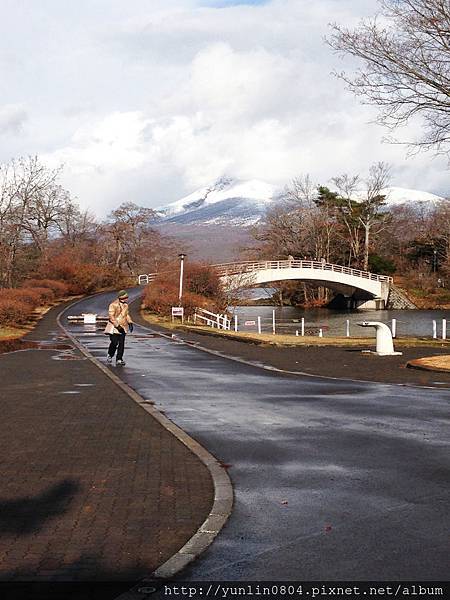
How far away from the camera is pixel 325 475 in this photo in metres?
7.14

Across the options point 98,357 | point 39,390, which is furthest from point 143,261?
point 39,390

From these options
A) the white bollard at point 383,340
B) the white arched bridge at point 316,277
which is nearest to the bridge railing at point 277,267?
the white arched bridge at point 316,277

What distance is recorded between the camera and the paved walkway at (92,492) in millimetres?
4902

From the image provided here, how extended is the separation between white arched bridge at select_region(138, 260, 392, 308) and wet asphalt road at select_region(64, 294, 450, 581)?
162ft

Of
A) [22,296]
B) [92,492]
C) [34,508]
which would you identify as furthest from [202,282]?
[34,508]

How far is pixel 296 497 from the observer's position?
21.0 feet

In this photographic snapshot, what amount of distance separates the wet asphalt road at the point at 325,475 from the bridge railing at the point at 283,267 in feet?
164

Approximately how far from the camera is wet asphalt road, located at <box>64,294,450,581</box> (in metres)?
4.85

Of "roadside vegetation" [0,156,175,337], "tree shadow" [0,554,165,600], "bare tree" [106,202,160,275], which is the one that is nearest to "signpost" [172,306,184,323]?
"roadside vegetation" [0,156,175,337]

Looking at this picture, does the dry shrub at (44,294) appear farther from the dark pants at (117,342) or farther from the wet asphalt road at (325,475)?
the wet asphalt road at (325,475)

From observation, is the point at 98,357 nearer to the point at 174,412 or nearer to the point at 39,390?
the point at 39,390

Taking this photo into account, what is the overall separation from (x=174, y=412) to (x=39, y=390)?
3.46m

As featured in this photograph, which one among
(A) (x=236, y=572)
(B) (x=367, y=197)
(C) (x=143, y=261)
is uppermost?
(B) (x=367, y=197)

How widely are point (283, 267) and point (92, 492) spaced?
72.7m
